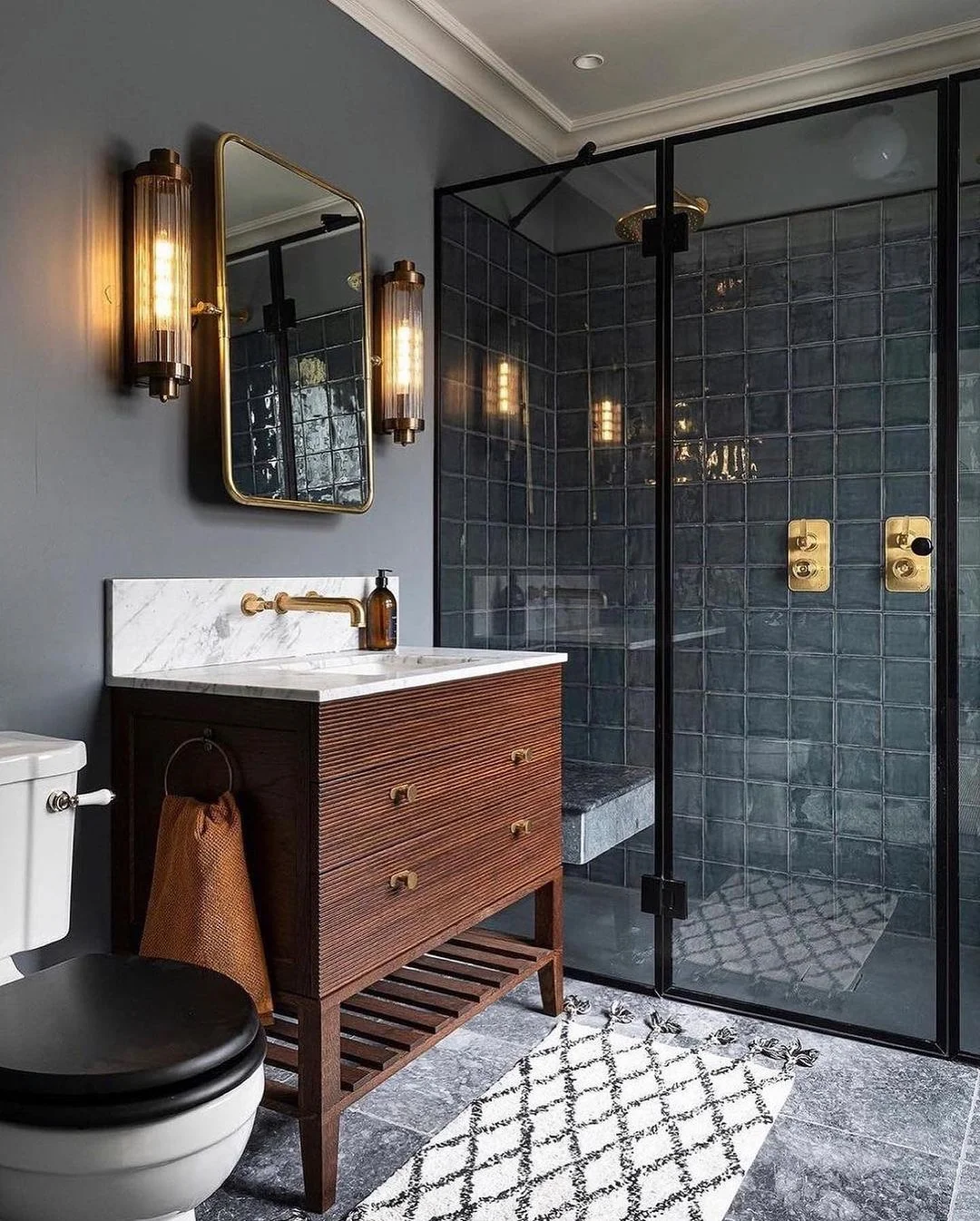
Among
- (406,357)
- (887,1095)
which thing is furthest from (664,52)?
(887,1095)

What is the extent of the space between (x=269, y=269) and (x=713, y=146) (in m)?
1.16

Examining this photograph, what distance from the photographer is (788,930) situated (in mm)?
2443

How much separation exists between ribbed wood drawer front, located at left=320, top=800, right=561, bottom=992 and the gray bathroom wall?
1.81 feet

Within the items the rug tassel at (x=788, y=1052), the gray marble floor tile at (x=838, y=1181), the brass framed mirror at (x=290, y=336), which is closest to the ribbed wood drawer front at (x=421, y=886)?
the rug tassel at (x=788, y=1052)

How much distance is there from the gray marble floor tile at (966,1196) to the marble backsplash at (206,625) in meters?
1.69

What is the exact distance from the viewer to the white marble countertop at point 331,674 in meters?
1.77

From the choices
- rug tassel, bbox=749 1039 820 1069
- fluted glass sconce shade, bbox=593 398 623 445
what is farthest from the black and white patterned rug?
fluted glass sconce shade, bbox=593 398 623 445

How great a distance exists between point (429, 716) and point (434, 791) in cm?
15

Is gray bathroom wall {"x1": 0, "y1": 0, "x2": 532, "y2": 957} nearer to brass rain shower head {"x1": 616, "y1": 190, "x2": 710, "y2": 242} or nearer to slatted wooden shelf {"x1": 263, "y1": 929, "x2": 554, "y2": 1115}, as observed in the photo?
slatted wooden shelf {"x1": 263, "y1": 929, "x2": 554, "y2": 1115}

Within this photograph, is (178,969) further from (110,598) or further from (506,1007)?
(506,1007)

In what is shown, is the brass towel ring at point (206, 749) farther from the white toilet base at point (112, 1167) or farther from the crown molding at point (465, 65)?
the crown molding at point (465, 65)

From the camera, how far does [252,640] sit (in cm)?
228

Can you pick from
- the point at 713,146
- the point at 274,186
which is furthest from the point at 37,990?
the point at 713,146

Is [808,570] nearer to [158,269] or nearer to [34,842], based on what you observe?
[158,269]
